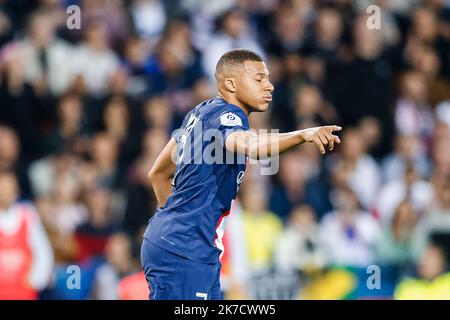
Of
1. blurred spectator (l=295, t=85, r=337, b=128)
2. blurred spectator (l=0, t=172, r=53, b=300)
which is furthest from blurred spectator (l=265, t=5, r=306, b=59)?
blurred spectator (l=0, t=172, r=53, b=300)

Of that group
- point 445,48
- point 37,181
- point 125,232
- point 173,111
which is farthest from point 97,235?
point 445,48

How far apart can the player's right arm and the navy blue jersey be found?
307 millimetres

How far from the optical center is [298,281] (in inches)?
408

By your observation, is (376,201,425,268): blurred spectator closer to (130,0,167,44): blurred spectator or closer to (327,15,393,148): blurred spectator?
(327,15,393,148): blurred spectator

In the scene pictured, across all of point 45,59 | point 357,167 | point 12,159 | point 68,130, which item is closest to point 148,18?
point 45,59

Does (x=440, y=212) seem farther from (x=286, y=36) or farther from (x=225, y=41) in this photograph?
(x=225, y=41)

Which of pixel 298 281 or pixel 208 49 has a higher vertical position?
pixel 208 49

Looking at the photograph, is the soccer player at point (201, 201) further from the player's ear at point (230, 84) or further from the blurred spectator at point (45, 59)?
the blurred spectator at point (45, 59)

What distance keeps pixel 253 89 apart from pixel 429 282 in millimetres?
4111

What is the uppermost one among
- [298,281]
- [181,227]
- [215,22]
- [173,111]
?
[215,22]

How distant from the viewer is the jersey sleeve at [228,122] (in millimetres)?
6266

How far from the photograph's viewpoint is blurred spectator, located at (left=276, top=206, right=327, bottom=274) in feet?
34.6

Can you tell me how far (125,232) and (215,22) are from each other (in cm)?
353
